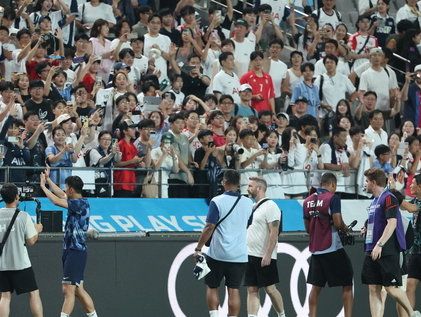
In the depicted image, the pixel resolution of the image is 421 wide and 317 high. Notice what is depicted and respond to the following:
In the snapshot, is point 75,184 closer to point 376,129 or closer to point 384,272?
point 384,272

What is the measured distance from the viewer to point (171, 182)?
2056 cm

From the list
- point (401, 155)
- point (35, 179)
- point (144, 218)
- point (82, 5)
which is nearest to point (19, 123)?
point (35, 179)

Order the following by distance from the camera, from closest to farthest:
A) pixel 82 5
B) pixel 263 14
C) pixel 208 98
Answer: pixel 208 98 → pixel 82 5 → pixel 263 14

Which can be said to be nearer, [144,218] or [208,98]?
[144,218]

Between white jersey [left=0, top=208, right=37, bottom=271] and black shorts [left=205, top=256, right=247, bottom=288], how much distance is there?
2.41m

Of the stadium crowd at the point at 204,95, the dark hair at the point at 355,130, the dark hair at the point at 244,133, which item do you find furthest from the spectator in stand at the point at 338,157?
the dark hair at the point at 244,133

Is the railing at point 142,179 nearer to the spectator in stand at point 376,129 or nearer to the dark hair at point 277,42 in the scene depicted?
the spectator in stand at point 376,129

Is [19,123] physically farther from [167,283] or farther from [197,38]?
[197,38]

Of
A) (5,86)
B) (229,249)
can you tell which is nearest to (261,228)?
(229,249)

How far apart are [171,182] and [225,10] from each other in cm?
794

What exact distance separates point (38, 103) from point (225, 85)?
434cm

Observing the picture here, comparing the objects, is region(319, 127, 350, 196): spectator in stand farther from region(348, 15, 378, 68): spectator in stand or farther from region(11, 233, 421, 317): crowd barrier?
region(348, 15, 378, 68): spectator in stand

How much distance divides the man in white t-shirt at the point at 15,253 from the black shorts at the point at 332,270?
3949 mm

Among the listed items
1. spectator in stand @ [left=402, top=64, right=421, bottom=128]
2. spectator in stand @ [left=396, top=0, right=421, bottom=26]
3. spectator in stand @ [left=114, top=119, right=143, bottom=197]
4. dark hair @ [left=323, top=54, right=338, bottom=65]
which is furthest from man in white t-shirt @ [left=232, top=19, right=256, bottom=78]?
spectator in stand @ [left=114, top=119, right=143, bottom=197]
